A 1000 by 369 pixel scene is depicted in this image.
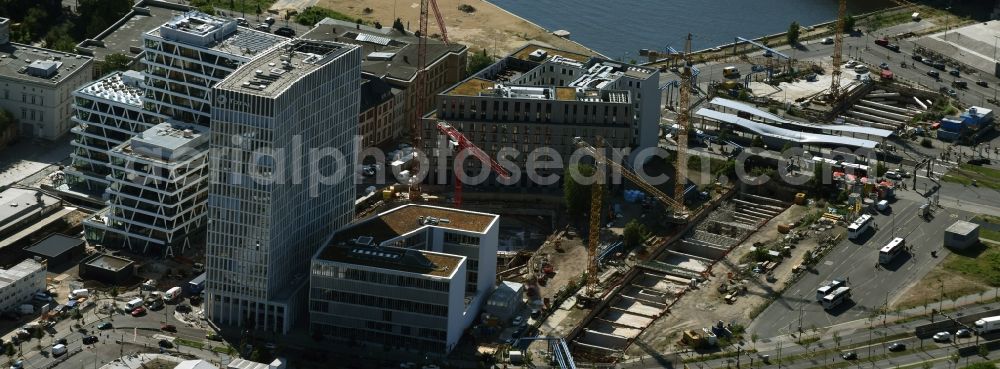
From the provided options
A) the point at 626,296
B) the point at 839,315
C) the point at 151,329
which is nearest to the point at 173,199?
the point at 151,329

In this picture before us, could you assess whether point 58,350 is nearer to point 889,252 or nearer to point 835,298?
point 835,298

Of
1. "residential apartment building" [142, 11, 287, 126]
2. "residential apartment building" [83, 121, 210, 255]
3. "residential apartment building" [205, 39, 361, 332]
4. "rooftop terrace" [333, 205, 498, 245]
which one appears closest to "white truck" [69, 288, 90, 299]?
"residential apartment building" [83, 121, 210, 255]

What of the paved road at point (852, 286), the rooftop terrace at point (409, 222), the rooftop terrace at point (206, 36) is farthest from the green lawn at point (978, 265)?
the rooftop terrace at point (206, 36)

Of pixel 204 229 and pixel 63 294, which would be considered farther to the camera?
pixel 204 229

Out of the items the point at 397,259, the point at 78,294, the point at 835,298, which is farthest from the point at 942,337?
the point at 78,294

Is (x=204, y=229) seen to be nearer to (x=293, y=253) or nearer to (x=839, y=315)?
(x=293, y=253)

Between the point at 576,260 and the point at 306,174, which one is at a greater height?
the point at 306,174
